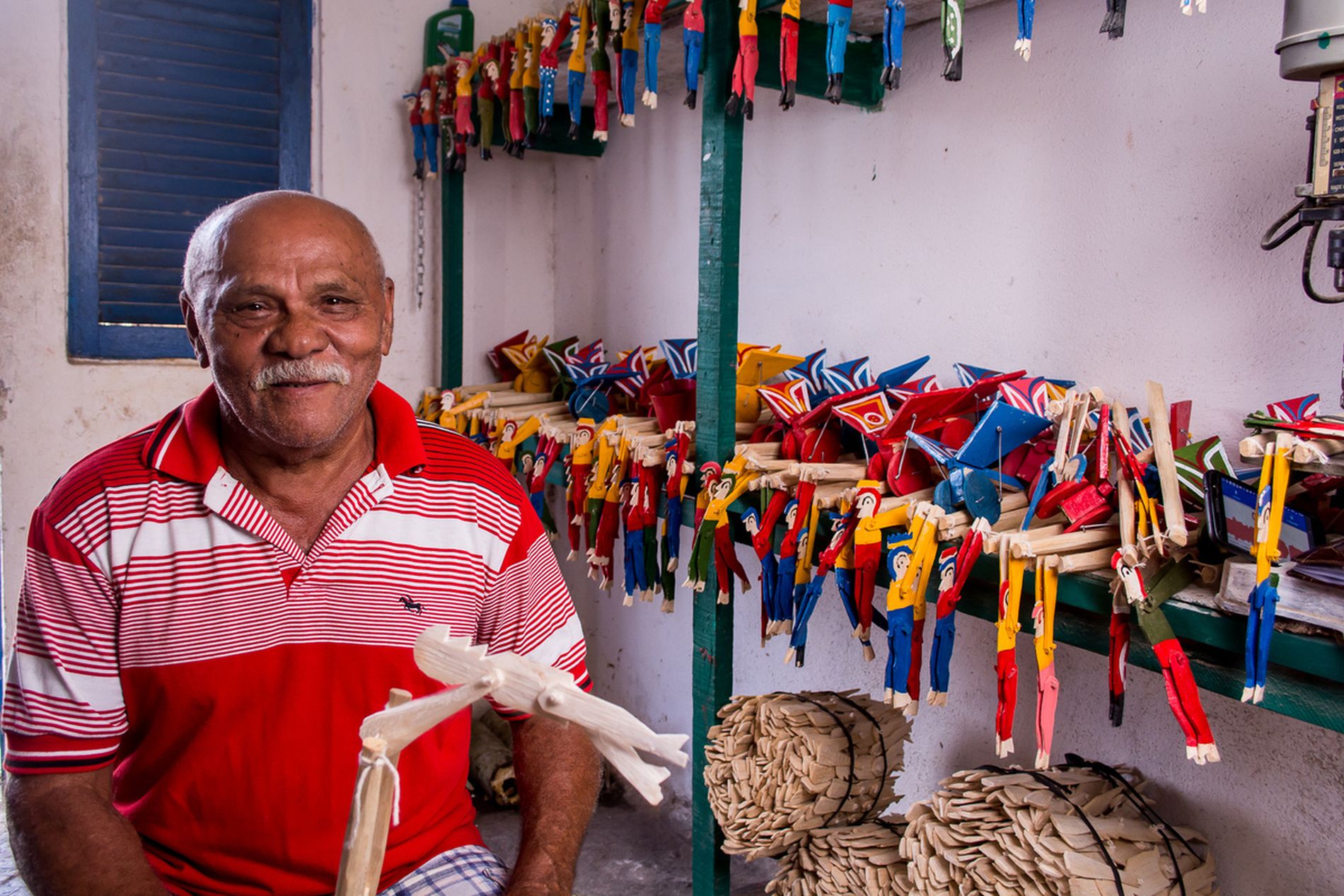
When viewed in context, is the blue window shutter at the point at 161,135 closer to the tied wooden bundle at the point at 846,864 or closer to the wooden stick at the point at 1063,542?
the tied wooden bundle at the point at 846,864

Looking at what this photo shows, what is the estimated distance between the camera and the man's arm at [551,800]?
1467 mm

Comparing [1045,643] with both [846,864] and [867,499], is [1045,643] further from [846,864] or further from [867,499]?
[846,864]

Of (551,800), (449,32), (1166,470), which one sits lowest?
(551,800)

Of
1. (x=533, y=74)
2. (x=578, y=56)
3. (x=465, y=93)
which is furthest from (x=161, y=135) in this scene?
(x=578, y=56)

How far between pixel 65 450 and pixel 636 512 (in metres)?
2.12

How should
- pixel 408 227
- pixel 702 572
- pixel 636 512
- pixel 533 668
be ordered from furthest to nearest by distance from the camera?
pixel 408 227 < pixel 636 512 < pixel 702 572 < pixel 533 668

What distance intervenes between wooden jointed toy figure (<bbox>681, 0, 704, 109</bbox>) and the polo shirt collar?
0.95 metres

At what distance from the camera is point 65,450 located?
3.48 meters

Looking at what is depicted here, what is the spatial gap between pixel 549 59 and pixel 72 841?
7.43 ft

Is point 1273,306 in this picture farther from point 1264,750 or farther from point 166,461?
point 166,461

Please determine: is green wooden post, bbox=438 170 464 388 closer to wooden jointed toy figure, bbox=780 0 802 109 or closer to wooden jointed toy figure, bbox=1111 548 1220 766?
wooden jointed toy figure, bbox=780 0 802 109

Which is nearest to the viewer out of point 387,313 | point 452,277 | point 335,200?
point 387,313

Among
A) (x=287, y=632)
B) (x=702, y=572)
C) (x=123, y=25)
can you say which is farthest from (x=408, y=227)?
(x=287, y=632)

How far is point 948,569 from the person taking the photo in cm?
182
